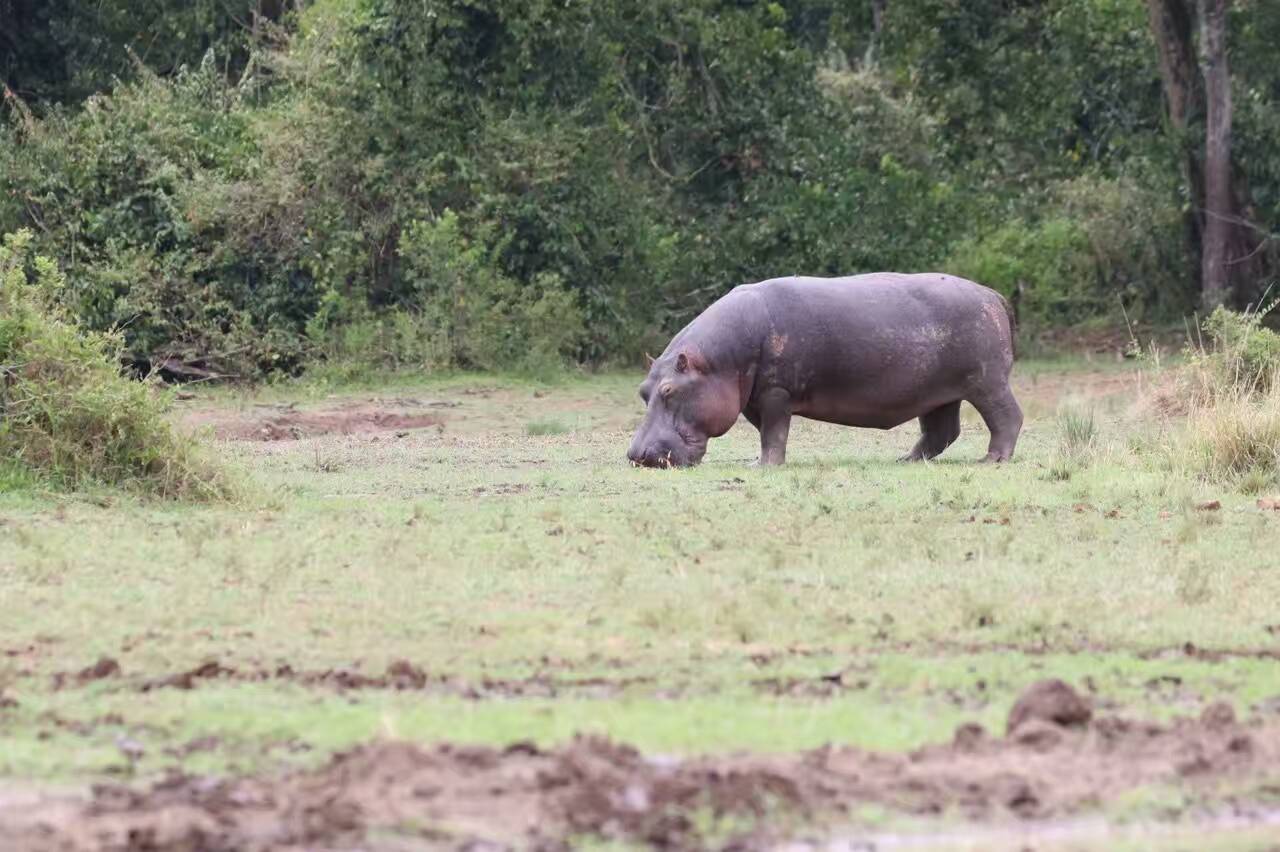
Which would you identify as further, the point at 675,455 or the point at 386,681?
the point at 675,455

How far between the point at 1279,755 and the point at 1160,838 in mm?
783

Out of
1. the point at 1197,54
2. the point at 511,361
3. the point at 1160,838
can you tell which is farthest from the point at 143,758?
the point at 1197,54

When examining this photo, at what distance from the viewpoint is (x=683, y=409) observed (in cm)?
1352

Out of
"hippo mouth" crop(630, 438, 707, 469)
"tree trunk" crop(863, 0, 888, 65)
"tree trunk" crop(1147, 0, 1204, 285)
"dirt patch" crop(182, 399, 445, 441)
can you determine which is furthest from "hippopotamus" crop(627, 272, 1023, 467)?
"tree trunk" crop(863, 0, 888, 65)

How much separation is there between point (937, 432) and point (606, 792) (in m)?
10.1

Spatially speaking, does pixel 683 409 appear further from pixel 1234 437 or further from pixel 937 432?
pixel 1234 437

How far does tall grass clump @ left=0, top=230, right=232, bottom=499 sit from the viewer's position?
11.0m

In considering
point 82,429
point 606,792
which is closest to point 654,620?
point 606,792

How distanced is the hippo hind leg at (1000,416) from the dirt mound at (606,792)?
344 inches

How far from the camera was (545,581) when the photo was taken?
8.41 metres

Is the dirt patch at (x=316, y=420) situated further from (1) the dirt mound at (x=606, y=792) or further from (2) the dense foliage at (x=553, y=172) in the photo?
(1) the dirt mound at (x=606, y=792)

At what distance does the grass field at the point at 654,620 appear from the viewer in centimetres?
545

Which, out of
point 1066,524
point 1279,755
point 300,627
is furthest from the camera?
point 1066,524

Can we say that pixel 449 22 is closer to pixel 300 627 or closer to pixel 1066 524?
pixel 1066 524
